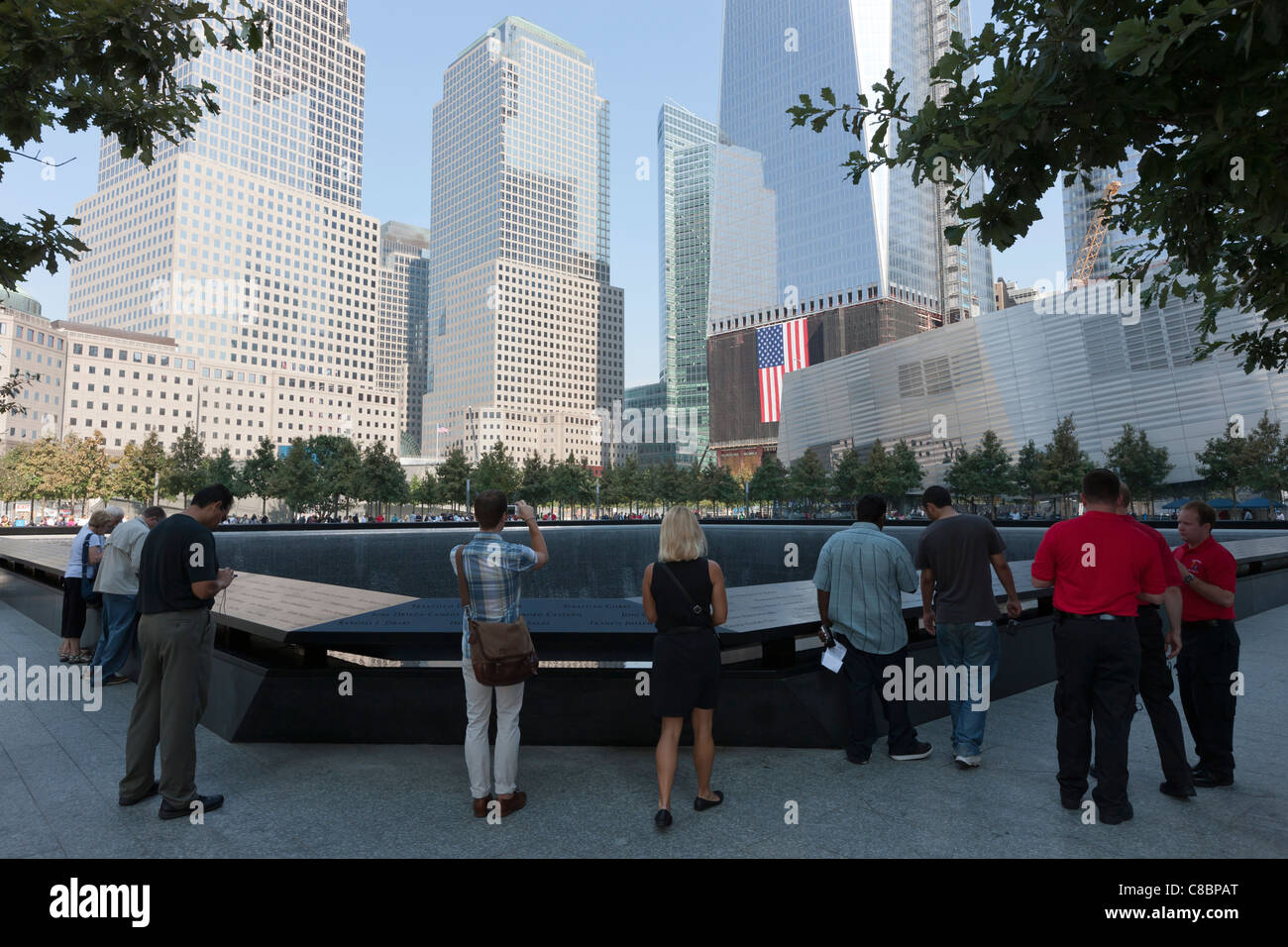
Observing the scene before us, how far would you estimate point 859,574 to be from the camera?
5.80 meters

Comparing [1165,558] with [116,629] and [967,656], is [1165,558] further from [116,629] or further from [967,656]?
[116,629]

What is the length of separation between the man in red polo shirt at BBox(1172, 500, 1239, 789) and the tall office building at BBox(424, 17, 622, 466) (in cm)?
17062

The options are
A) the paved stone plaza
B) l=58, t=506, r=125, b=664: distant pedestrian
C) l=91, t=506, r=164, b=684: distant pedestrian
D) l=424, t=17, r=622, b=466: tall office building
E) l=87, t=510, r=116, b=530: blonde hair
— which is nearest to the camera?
the paved stone plaza

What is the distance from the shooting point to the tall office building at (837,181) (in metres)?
140

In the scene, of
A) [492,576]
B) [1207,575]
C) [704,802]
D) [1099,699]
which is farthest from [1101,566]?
[492,576]

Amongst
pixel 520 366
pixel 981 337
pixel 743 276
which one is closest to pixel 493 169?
pixel 520 366

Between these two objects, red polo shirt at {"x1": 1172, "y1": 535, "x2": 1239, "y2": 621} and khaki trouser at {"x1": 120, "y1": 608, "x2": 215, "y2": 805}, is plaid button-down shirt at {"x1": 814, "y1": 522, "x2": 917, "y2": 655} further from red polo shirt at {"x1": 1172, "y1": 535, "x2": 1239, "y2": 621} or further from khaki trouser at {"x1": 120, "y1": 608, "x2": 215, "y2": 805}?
khaki trouser at {"x1": 120, "y1": 608, "x2": 215, "y2": 805}

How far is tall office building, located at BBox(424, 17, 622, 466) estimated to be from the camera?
176 metres

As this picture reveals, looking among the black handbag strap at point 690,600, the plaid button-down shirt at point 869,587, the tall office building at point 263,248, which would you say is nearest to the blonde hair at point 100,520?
the black handbag strap at point 690,600

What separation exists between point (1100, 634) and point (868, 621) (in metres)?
1.65

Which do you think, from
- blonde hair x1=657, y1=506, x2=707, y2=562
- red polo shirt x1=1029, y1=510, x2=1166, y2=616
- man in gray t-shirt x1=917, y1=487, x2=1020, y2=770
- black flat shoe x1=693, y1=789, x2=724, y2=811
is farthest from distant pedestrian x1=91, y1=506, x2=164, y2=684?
red polo shirt x1=1029, y1=510, x2=1166, y2=616
